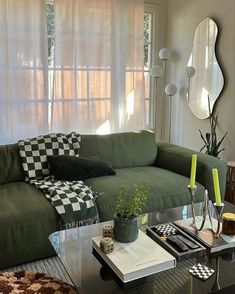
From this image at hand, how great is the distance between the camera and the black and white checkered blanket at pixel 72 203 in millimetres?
2131

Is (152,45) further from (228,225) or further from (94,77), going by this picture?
(228,225)

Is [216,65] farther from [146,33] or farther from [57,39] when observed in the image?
[57,39]

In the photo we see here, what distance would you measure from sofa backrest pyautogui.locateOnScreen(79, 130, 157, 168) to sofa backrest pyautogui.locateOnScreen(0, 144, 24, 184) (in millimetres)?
531

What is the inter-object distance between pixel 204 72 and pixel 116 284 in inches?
114

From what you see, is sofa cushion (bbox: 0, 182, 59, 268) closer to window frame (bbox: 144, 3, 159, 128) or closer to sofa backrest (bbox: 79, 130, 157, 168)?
sofa backrest (bbox: 79, 130, 157, 168)

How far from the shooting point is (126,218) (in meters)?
1.48

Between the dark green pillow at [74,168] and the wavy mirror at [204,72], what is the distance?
1609mm

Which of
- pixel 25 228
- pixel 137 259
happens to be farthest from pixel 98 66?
pixel 137 259

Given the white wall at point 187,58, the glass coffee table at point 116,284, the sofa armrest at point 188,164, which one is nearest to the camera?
the glass coffee table at point 116,284

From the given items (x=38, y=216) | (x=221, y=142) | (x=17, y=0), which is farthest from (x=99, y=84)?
(x=38, y=216)

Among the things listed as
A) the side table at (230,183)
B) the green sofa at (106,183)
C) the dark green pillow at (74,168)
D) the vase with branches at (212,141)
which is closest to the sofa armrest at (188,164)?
the green sofa at (106,183)

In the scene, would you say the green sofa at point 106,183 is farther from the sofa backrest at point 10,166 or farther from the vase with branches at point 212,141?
the vase with branches at point 212,141

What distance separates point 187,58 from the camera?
397cm

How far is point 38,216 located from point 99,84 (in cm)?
216
